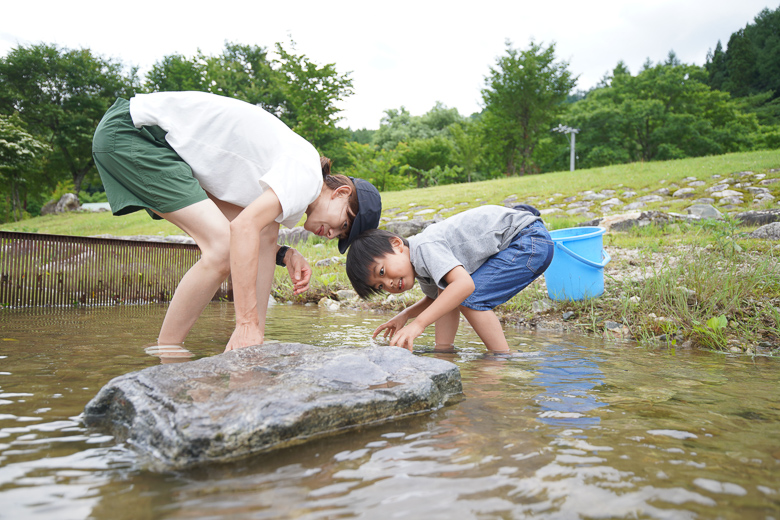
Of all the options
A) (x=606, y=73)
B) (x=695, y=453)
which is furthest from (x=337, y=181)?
(x=606, y=73)

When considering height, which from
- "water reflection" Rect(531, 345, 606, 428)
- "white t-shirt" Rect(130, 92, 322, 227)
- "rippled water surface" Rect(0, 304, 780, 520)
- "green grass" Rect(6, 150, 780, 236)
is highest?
"green grass" Rect(6, 150, 780, 236)

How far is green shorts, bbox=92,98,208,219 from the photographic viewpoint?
230 cm

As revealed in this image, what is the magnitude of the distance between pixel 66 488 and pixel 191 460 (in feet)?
0.83

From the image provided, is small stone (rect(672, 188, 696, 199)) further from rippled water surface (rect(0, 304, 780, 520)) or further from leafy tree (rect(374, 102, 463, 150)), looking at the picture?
A: leafy tree (rect(374, 102, 463, 150))

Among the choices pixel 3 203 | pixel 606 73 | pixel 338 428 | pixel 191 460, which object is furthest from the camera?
pixel 606 73

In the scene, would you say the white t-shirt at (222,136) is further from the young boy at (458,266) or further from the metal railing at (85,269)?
the metal railing at (85,269)

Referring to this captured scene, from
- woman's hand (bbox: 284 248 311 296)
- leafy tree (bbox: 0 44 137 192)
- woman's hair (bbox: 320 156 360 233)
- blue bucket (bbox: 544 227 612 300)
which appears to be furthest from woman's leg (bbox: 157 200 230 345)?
leafy tree (bbox: 0 44 137 192)

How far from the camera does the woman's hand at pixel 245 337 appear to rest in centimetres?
223

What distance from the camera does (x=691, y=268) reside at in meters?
3.69

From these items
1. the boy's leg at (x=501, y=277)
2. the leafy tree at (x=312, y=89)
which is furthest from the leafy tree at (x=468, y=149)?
the boy's leg at (x=501, y=277)

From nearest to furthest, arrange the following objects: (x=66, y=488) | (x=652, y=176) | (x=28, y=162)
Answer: (x=66, y=488) → (x=652, y=176) → (x=28, y=162)

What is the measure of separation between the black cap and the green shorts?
0.85 m

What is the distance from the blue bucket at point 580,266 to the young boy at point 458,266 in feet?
2.84

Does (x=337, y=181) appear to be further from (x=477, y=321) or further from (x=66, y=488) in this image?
(x=66, y=488)
